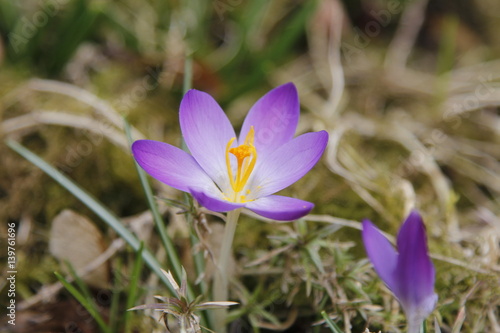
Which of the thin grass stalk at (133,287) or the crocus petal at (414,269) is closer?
the crocus petal at (414,269)

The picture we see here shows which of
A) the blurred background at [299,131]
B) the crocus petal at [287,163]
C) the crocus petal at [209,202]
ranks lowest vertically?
the blurred background at [299,131]

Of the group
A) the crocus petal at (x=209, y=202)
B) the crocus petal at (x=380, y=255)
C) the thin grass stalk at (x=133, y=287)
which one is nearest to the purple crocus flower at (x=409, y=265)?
the crocus petal at (x=380, y=255)

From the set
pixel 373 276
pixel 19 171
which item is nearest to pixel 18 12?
pixel 19 171

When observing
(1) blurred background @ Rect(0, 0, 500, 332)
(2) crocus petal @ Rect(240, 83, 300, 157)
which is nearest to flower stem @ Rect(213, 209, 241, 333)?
(1) blurred background @ Rect(0, 0, 500, 332)

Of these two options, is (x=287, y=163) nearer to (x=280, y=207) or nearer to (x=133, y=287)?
(x=280, y=207)

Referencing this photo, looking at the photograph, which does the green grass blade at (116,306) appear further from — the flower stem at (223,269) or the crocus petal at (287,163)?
the crocus petal at (287,163)
